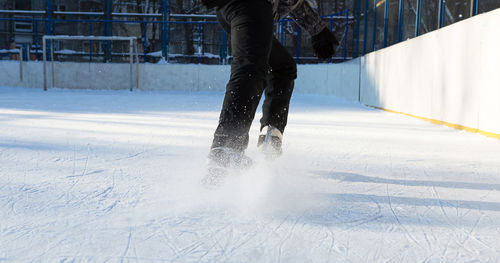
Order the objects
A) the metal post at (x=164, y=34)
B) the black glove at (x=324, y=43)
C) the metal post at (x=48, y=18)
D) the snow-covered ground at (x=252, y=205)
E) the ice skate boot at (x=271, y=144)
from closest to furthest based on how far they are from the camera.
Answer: the snow-covered ground at (x=252, y=205)
the ice skate boot at (x=271, y=144)
the black glove at (x=324, y=43)
the metal post at (x=164, y=34)
the metal post at (x=48, y=18)

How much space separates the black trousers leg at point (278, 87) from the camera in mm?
1649

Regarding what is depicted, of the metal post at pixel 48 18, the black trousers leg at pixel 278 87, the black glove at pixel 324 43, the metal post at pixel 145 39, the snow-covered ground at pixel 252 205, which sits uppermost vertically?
the metal post at pixel 48 18

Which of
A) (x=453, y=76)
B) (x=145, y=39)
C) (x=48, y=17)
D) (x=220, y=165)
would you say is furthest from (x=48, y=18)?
(x=220, y=165)

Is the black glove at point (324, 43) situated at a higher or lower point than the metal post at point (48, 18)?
lower

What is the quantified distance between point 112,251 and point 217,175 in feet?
1.26

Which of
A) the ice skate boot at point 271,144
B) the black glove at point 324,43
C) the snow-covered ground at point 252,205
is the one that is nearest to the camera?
the snow-covered ground at point 252,205

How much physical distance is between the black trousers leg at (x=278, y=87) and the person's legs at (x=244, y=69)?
0.35 metres

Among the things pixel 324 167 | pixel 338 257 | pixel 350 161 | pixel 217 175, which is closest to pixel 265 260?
pixel 338 257

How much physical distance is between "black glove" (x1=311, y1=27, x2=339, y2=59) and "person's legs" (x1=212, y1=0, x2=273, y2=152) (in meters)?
0.48

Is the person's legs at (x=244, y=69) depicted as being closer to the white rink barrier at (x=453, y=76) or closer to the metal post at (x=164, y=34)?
the white rink barrier at (x=453, y=76)

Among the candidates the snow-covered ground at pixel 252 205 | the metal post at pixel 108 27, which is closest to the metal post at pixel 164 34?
the metal post at pixel 108 27

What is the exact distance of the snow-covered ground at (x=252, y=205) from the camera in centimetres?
81

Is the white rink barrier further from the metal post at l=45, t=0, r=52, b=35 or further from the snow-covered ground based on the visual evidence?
the metal post at l=45, t=0, r=52, b=35

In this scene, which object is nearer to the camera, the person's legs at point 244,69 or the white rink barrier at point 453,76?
the person's legs at point 244,69
